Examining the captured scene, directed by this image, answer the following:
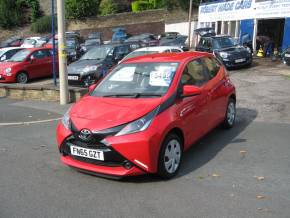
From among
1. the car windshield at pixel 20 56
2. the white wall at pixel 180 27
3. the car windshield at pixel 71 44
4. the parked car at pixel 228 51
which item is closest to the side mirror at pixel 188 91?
the parked car at pixel 228 51

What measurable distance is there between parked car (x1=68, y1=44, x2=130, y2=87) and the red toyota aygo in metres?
7.80

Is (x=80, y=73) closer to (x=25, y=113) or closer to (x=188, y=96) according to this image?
(x=25, y=113)

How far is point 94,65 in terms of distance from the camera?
14.5 meters

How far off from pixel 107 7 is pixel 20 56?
35.2 meters

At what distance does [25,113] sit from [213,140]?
5516 millimetres

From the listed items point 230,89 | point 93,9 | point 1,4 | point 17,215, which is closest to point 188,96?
point 230,89

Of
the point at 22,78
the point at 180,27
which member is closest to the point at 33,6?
the point at 180,27

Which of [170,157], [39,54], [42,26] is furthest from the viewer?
[42,26]

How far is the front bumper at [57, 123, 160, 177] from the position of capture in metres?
4.90

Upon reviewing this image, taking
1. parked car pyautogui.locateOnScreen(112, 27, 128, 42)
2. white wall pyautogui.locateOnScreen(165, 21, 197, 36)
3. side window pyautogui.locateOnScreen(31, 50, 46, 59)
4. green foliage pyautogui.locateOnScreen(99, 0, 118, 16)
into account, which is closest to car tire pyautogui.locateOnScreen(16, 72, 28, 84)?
side window pyautogui.locateOnScreen(31, 50, 46, 59)

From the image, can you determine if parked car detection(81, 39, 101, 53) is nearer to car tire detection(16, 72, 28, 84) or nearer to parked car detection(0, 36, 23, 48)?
car tire detection(16, 72, 28, 84)

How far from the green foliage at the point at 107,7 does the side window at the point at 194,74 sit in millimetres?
45731

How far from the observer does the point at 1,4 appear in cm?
4972

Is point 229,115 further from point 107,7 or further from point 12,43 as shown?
point 107,7
